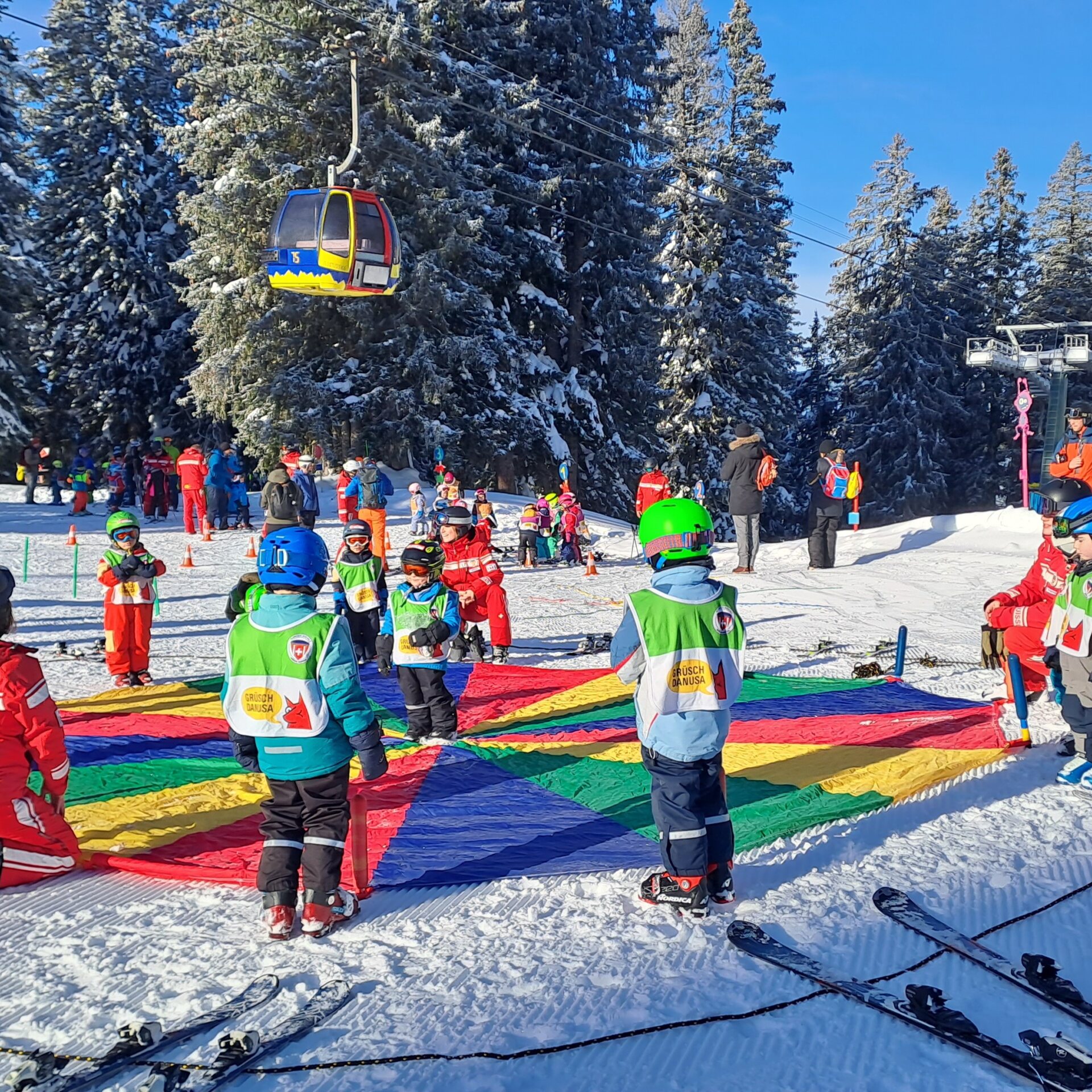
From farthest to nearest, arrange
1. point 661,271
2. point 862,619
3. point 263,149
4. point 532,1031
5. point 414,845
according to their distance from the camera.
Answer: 1. point 661,271
2. point 263,149
3. point 862,619
4. point 414,845
5. point 532,1031

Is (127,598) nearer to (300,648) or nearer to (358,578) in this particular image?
(358,578)

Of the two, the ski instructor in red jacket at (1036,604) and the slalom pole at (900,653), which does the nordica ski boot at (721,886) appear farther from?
the slalom pole at (900,653)

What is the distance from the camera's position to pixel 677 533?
418 cm

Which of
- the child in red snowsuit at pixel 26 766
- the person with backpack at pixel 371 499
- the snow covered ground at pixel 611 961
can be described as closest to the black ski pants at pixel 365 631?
the child in red snowsuit at pixel 26 766

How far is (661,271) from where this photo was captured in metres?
33.5

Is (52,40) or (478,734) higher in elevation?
(52,40)

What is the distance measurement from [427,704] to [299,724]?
298cm

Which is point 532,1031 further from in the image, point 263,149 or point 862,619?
point 263,149

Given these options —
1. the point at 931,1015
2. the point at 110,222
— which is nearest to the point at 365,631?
the point at 931,1015

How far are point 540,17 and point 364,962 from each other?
2943cm

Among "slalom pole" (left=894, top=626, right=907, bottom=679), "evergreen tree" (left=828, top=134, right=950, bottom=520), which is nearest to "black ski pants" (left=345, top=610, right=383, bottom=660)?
"slalom pole" (left=894, top=626, right=907, bottom=679)

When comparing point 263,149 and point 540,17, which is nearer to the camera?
point 263,149

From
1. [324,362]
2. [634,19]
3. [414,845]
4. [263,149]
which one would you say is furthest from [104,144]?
[414,845]

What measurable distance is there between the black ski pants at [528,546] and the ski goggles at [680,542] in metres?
12.9
